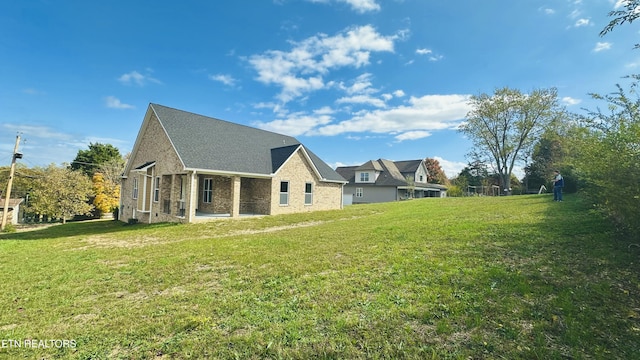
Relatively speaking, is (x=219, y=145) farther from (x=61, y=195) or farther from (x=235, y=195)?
(x=61, y=195)

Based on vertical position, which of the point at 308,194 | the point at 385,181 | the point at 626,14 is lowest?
Answer: the point at 308,194

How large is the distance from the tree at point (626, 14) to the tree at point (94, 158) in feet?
144

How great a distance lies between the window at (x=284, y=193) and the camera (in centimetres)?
1877

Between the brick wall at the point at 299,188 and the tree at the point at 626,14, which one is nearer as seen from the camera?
the tree at the point at 626,14

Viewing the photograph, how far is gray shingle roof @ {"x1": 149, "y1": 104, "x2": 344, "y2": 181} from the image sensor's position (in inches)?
622

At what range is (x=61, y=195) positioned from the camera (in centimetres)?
2661

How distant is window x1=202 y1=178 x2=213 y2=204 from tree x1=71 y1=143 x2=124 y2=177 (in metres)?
25.0

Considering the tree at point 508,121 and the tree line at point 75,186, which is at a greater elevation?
the tree at point 508,121

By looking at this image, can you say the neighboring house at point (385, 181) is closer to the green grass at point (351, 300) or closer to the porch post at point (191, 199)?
the porch post at point (191, 199)

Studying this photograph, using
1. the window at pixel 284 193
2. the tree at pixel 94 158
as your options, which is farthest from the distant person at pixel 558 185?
the tree at pixel 94 158

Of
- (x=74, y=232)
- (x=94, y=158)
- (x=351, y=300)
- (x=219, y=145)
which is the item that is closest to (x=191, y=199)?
(x=219, y=145)

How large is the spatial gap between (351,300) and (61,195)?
34.0m

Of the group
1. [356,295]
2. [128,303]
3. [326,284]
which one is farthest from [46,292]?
[356,295]

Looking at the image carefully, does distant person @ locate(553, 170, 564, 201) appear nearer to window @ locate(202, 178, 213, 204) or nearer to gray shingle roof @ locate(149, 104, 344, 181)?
gray shingle roof @ locate(149, 104, 344, 181)
